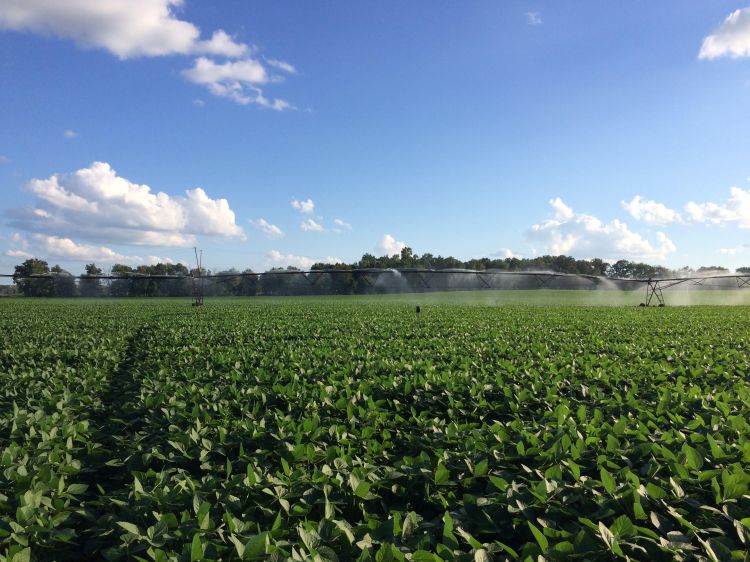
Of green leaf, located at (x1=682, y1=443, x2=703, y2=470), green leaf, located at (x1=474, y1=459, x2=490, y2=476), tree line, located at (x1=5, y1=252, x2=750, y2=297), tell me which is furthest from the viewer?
tree line, located at (x1=5, y1=252, x2=750, y2=297)

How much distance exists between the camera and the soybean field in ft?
8.39

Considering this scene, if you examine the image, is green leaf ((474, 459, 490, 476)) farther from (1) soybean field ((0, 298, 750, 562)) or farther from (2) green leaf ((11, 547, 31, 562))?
(2) green leaf ((11, 547, 31, 562))

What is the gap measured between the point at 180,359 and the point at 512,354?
23.4ft

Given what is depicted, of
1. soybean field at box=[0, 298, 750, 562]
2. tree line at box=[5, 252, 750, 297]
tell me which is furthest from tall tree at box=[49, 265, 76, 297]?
soybean field at box=[0, 298, 750, 562]

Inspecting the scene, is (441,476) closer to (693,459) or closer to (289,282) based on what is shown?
(693,459)

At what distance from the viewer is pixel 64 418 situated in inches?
217

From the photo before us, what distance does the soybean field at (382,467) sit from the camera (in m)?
2.56

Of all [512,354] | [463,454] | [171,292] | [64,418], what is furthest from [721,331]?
[171,292]

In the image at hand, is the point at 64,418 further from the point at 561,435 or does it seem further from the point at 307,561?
the point at 561,435

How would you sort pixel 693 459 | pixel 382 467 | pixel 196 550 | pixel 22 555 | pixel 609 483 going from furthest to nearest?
pixel 382 467
pixel 693 459
pixel 609 483
pixel 22 555
pixel 196 550

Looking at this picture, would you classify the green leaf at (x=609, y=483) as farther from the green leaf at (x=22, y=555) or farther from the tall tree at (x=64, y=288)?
the tall tree at (x=64, y=288)

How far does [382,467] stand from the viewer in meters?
3.62

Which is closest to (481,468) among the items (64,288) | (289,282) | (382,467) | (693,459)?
(382,467)

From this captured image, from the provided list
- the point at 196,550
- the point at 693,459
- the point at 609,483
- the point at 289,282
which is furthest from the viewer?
the point at 289,282
